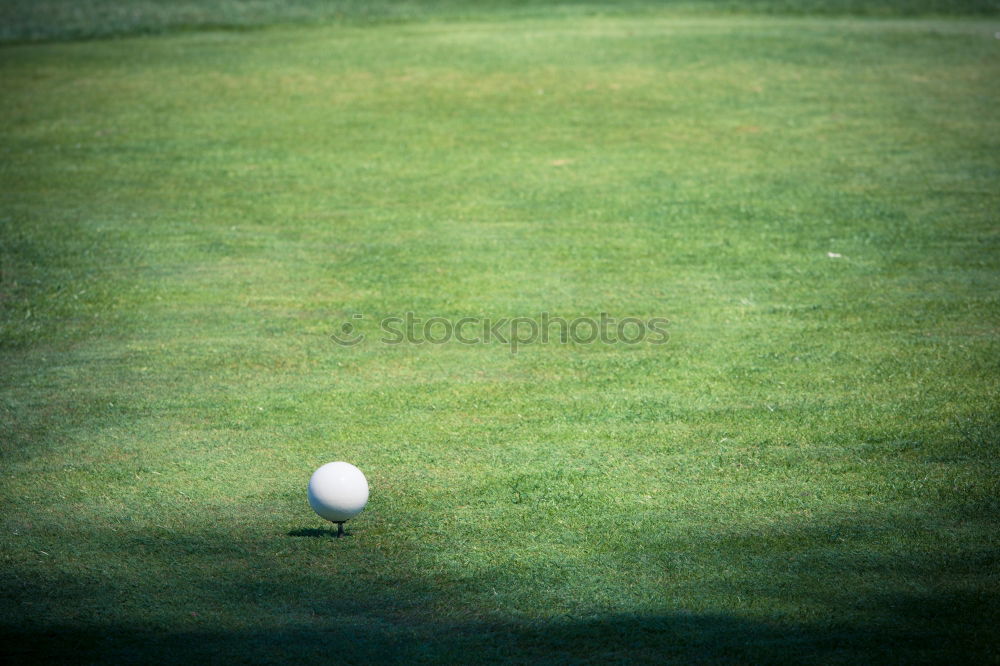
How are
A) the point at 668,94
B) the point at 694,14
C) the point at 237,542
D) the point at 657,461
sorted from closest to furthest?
the point at 237,542
the point at 657,461
the point at 668,94
the point at 694,14

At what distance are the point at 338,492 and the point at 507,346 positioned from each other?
4.88 meters

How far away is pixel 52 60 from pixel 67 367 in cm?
1462

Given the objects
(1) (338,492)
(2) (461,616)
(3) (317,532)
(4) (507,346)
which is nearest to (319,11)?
(4) (507,346)

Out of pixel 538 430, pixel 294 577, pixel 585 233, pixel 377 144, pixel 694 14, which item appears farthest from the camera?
pixel 694 14

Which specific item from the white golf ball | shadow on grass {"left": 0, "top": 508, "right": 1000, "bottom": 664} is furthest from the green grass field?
the white golf ball

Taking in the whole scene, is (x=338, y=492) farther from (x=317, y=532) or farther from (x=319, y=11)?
(x=319, y=11)

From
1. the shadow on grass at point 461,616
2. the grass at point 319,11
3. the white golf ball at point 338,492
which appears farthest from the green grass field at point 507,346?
the grass at point 319,11

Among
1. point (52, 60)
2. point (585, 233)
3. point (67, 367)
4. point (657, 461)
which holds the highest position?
point (52, 60)

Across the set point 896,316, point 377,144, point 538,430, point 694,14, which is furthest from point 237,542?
point 694,14

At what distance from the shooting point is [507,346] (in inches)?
470

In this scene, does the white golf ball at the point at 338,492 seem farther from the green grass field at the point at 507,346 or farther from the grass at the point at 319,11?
the grass at the point at 319,11

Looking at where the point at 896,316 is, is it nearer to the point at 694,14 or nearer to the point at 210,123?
the point at 210,123

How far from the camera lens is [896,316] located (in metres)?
12.4

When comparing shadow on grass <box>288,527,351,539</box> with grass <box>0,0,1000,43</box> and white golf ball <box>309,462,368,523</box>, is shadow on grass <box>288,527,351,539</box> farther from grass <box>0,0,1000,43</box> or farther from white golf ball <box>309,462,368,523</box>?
grass <box>0,0,1000,43</box>
